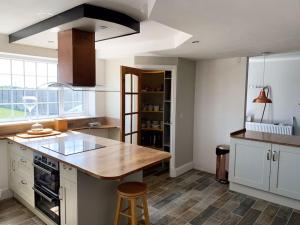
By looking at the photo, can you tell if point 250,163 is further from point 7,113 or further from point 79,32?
point 7,113

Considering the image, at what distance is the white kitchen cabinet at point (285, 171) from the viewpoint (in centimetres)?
297

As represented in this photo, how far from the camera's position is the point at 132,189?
7.11ft

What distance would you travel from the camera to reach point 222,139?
4.19m

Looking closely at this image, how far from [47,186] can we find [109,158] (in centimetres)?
86

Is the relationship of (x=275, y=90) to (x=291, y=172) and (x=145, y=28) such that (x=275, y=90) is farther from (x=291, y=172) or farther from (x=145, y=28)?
(x=145, y=28)

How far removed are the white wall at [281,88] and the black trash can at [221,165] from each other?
298 centimetres

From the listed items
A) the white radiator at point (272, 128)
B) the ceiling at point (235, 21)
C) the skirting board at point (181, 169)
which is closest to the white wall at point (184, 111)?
the skirting board at point (181, 169)

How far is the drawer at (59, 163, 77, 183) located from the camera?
2.05m

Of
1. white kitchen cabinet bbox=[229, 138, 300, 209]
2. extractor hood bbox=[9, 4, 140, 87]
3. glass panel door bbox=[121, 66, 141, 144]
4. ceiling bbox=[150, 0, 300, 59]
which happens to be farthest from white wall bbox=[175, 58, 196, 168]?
extractor hood bbox=[9, 4, 140, 87]

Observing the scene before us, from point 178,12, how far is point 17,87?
304cm

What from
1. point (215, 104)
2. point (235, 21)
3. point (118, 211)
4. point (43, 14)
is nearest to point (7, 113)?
point (43, 14)

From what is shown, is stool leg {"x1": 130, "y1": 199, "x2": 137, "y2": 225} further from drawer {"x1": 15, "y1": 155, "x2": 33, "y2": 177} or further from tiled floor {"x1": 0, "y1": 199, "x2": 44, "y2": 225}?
drawer {"x1": 15, "y1": 155, "x2": 33, "y2": 177}

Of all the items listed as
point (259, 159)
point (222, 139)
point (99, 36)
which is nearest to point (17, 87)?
point (99, 36)

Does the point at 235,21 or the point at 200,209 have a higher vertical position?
the point at 235,21
